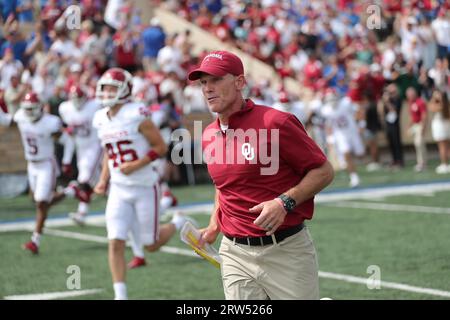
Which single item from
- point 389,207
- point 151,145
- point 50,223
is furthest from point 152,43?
point 151,145

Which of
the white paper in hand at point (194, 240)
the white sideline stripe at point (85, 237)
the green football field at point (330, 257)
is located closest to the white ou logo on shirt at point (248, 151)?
the white paper in hand at point (194, 240)

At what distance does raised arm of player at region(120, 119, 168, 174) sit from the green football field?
1107mm

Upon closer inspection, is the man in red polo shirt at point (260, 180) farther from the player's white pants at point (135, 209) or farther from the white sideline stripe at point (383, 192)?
the white sideline stripe at point (383, 192)

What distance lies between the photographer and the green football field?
773 centimetres

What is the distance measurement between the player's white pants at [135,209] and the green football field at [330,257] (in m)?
0.55

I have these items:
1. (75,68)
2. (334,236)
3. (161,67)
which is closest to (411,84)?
(161,67)

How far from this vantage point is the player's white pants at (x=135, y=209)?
7586mm

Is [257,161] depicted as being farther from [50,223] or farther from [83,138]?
[83,138]

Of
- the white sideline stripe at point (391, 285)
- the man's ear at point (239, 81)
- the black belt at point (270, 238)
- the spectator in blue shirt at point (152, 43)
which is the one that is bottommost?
the white sideline stripe at point (391, 285)

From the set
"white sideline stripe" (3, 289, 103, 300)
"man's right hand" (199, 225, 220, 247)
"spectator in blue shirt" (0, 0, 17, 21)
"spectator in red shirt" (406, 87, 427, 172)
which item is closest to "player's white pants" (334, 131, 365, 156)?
"spectator in red shirt" (406, 87, 427, 172)

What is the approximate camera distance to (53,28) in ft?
60.3

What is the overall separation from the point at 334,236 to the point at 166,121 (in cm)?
630

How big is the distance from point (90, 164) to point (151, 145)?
5.30m
